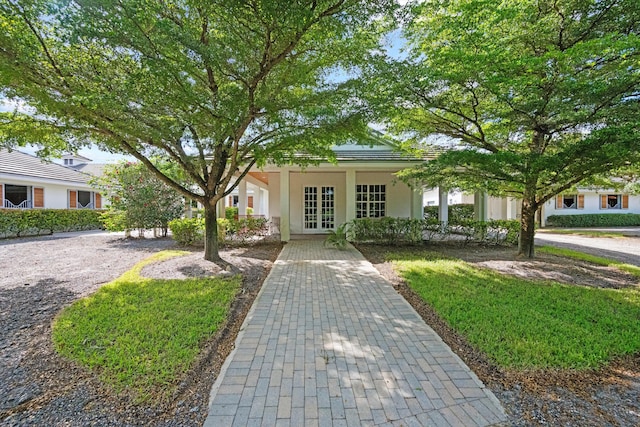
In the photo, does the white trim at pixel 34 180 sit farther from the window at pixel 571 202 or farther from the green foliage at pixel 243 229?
the window at pixel 571 202

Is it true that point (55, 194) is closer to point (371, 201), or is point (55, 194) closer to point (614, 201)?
point (371, 201)

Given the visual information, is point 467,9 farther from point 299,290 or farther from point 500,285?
point 299,290

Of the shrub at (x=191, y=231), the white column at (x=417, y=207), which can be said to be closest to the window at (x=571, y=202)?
the white column at (x=417, y=207)

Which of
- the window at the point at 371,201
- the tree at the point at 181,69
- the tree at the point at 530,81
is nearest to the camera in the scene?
the tree at the point at 181,69

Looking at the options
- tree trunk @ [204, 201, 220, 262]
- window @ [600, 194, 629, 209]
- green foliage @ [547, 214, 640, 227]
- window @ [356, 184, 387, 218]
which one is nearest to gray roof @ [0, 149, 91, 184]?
tree trunk @ [204, 201, 220, 262]

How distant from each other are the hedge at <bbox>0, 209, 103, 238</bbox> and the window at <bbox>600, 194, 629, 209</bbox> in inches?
1473

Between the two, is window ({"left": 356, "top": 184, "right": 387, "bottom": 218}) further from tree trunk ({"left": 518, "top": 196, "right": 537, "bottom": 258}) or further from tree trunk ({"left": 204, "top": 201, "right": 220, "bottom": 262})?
tree trunk ({"left": 204, "top": 201, "right": 220, "bottom": 262})

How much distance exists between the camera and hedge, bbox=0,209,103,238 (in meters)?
13.9

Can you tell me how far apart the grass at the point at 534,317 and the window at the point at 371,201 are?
28.3 ft

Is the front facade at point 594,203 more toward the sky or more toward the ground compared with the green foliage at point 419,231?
more toward the sky

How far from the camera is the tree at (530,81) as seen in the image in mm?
6055

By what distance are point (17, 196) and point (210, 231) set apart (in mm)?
18342

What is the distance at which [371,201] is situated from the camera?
15859mm

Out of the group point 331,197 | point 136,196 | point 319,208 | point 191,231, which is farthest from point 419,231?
point 136,196
